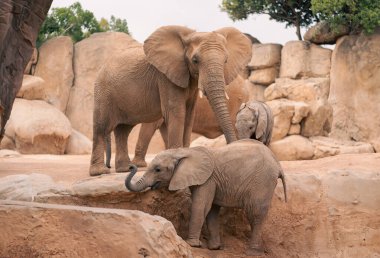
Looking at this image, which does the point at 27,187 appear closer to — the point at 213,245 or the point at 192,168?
the point at 192,168

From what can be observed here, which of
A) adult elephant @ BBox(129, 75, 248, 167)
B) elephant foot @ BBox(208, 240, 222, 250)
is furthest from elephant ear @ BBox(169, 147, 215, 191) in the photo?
adult elephant @ BBox(129, 75, 248, 167)

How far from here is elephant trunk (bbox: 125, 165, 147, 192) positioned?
5195 millimetres

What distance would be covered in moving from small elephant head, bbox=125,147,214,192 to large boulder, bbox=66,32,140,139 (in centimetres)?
1158

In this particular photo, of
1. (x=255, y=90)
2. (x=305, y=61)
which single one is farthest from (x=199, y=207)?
(x=255, y=90)

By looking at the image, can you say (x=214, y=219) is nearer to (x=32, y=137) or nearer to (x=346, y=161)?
(x=346, y=161)

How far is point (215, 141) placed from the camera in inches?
497

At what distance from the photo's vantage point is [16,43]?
18.4 feet

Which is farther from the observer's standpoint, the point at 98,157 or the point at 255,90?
the point at 255,90

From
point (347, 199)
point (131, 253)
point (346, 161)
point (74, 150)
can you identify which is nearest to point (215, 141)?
point (74, 150)

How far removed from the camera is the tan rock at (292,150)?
11883mm

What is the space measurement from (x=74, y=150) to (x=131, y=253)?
1090 centimetres

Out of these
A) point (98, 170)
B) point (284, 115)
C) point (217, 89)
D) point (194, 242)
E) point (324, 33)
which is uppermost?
point (324, 33)

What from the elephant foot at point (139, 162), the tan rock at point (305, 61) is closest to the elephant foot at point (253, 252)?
the elephant foot at point (139, 162)

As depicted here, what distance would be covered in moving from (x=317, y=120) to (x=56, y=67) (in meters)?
7.67
